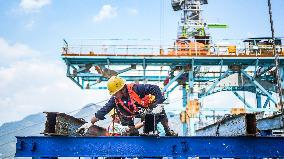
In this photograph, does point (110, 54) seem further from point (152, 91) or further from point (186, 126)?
point (152, 91)

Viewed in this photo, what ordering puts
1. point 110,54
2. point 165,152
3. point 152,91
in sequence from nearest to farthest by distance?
point 165,152, point 152,91, point 110,54

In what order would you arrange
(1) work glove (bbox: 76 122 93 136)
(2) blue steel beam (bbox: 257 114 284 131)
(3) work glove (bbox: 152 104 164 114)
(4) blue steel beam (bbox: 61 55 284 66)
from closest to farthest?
(3) work glove (bbox: 152 104 164 114)
(1) work glove (bbox: 76 122 93 136)
(2) blue steel beam (bbox: 257 114 284 131)
(4) blue steel beam (bbox: 61 55 284 66)

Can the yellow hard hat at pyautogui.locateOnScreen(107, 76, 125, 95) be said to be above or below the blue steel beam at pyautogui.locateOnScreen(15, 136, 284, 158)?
above

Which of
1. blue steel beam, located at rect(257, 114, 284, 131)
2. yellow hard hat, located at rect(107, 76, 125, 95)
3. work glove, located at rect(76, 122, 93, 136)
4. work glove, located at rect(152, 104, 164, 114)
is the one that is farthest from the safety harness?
blue steel beam, located at rect(257, 114, 284, 131)

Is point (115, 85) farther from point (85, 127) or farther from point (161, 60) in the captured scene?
point (161, 60)

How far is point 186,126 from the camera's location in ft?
76.9

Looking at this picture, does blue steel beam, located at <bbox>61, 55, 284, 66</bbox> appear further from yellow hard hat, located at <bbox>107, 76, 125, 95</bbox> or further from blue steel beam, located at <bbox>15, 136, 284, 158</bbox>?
blue steel beam, located at <bbox>15, 136, 284, 158</bbox>

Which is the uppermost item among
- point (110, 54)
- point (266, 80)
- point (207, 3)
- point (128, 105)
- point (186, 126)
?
point (207, 3)

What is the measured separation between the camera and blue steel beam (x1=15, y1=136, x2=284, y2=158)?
16.8 ft

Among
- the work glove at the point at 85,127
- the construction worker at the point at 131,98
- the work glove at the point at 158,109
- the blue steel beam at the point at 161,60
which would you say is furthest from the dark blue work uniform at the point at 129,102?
the blue steel beam at the point at 161,60

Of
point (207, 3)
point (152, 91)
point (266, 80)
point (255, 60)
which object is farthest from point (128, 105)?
point (207, 3)

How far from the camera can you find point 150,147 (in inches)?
203

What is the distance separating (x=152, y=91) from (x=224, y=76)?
19.0 metres

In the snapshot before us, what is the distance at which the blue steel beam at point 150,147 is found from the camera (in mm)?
5105
